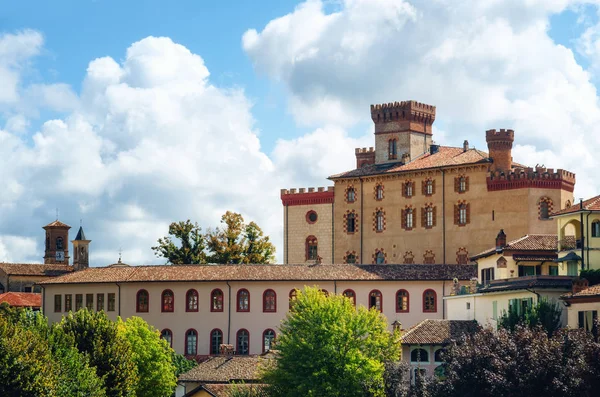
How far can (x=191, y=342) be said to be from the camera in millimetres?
101312

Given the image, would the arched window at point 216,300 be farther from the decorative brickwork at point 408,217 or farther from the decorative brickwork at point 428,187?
the decorative brickwork at point 428,187

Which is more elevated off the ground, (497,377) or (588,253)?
(588,253)

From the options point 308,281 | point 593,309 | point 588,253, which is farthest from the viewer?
point 308,281

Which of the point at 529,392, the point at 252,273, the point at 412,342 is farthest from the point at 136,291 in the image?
the point at 529,392

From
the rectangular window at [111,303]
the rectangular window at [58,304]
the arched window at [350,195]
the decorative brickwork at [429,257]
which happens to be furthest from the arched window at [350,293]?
the rectangular window at [58,304]

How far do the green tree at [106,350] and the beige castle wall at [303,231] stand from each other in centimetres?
3530

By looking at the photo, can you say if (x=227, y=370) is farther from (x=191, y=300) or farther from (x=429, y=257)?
(x=429, y=257)

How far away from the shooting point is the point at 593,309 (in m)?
70.0

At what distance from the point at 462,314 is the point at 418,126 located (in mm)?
35354

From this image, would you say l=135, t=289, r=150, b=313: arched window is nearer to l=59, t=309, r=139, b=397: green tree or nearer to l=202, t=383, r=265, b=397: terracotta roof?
l=59, t=309, r=139, b=397: green tree

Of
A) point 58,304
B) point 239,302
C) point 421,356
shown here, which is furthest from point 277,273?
point 421,356

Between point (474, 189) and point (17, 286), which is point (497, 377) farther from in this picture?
point (17, 286)

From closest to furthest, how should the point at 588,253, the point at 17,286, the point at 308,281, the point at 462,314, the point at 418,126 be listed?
the point at 588,253
the point at 462,314
the point at 308,281
the point at 418,126
the point at 17,286

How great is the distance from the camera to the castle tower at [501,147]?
10756 centimetres
